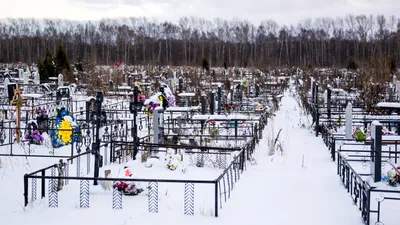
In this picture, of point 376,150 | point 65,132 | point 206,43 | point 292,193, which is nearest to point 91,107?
point 65,132

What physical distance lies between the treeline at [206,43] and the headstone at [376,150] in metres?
48.1

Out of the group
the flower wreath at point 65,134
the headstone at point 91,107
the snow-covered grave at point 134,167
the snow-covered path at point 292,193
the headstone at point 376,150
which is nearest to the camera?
the snow-covered path at point 292,193

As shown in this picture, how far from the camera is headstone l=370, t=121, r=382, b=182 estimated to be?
9273 mm

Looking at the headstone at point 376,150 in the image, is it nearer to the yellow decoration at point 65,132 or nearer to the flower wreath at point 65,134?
the flower wreath at point 65,134

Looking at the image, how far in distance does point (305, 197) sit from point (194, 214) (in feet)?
8.18

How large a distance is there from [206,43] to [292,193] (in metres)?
67.5

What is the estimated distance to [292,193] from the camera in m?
9.72

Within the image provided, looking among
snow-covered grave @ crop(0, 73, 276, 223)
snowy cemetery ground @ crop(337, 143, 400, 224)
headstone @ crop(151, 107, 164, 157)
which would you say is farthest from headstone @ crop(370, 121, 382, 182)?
headstone @ crop(151, 107, 164, 157)

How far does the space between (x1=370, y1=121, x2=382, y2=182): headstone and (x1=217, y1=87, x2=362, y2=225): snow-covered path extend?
0.70m

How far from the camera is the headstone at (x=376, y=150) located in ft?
30.4

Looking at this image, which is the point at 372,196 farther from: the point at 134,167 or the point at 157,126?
the point at 157,126

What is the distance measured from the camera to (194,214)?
8000 mm

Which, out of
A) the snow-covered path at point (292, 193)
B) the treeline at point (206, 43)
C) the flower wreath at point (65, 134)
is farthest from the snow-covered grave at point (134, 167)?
the treeline at point (206, 43)

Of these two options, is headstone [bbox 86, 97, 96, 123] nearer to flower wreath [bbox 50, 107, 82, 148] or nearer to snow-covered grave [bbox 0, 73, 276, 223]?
snow-covered grave [bbox 0, 73, 276, 223]
